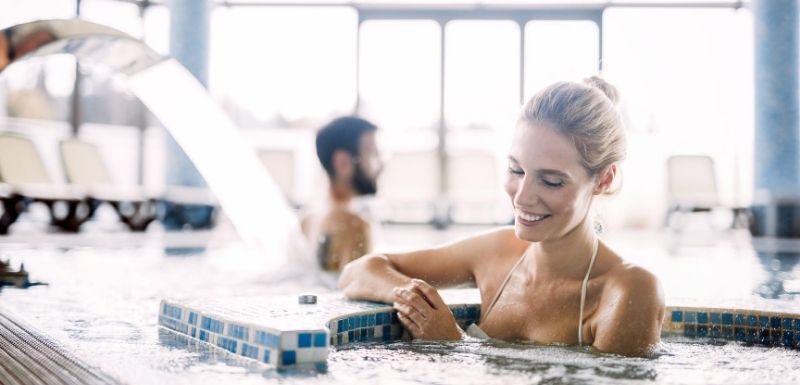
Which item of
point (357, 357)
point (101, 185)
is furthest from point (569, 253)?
point (101, 185)

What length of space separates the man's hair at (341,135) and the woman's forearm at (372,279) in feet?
5.92

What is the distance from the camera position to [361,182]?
4.14 meters

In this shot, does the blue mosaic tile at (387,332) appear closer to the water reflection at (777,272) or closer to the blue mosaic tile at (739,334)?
the blue mosaic tile at (739,334)

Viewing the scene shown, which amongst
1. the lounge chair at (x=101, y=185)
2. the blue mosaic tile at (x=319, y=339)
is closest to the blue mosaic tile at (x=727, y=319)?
the blue mosaic tile at (x=319, y=339)

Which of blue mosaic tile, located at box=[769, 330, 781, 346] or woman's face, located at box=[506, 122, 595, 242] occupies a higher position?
woman's face, located at box=[506, 122, 595, 242]

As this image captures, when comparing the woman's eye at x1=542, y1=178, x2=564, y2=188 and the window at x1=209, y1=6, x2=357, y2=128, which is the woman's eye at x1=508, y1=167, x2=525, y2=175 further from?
the window at x1=209, y1=6, x2=357, y2=128

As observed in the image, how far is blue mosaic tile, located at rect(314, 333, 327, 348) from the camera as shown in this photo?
1603mm

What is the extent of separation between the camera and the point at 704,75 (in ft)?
33.4

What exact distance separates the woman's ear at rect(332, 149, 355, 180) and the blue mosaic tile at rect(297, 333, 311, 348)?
2.56m

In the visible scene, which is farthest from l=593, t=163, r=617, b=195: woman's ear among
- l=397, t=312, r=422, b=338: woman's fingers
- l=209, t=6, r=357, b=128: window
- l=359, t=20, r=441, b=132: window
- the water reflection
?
l=209, t=6, r=357, b=128: window

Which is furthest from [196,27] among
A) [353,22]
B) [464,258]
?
[464,258]

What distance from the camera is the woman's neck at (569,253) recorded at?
1992mm

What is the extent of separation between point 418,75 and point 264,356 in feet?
29.5

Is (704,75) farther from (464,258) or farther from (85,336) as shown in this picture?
(85,336)
